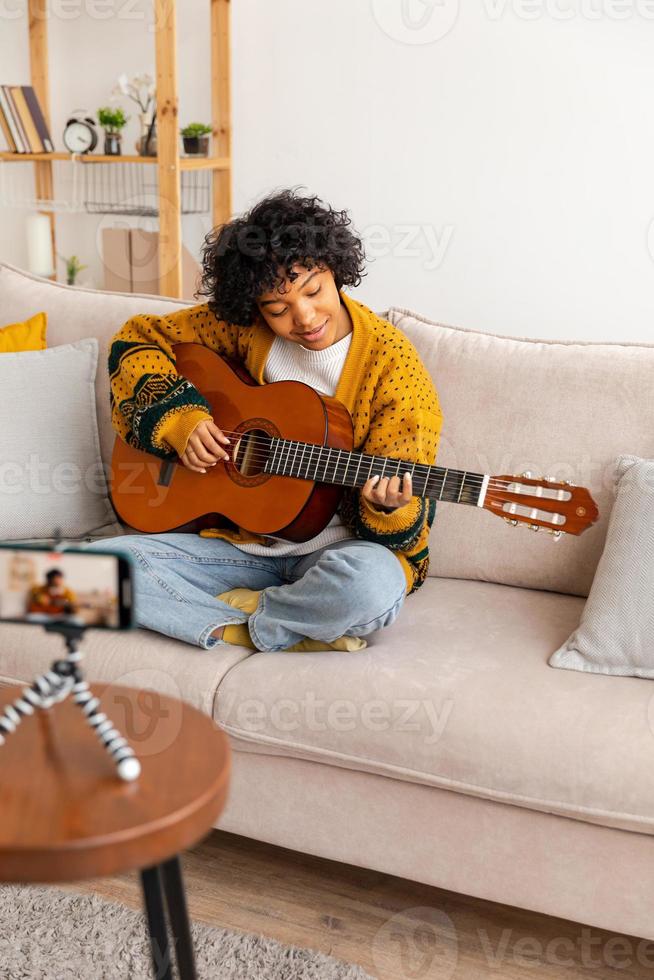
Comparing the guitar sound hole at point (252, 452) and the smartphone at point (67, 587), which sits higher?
the smartphone at point (67, 587)

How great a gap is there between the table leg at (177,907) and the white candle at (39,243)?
2.63 meters

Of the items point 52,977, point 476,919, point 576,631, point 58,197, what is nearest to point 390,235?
point 58,197

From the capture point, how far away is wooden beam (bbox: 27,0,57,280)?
3.22 m

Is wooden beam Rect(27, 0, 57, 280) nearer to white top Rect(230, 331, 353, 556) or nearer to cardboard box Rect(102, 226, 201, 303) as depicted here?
cardboard box Rect(102, 226, 201, 303)

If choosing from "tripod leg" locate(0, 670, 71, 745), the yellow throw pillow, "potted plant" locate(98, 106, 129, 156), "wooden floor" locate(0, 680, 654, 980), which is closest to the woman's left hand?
"wooden floor" locate(0, 680, 654, 980)

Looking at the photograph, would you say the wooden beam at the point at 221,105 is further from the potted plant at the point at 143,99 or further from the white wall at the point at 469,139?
the potted plant at the point at 143,99

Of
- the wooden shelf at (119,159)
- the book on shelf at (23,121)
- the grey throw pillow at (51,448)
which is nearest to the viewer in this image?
the grey throw pillow at (51,448)

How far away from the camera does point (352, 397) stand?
5.60 ft

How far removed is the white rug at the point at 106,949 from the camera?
1342mm

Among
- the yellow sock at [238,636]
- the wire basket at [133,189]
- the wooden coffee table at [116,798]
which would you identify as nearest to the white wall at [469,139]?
the wire basket at [133,189]

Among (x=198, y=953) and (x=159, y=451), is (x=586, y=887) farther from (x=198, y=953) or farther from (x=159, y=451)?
(x=159, y=451)

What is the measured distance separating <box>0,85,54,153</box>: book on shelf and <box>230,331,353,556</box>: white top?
1.82 m

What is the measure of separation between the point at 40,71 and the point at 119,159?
0.59 meters

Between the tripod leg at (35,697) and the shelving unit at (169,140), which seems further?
the shelving unit at (169,140)
